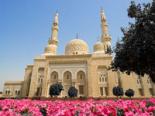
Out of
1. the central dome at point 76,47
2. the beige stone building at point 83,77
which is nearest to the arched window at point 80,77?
the beige stone building at point 83,77

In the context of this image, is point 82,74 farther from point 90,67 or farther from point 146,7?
point 146,7

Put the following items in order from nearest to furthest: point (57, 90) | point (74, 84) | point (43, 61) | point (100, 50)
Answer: point (57, 90) < point (74, 84) < point (43, 61) < point (100, 50)

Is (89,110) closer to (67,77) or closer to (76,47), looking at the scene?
(67,77)

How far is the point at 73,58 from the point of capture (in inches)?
1364

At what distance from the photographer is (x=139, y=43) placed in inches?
597

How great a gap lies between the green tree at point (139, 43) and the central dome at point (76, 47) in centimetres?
2580

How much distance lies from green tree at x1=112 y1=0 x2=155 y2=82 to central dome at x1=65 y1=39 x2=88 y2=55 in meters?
25.8

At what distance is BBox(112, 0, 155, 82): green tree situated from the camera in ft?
48.4

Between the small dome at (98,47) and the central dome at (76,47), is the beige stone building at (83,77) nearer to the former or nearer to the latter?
the small dome at (98,47)

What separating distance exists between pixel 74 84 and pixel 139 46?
65.5 ft

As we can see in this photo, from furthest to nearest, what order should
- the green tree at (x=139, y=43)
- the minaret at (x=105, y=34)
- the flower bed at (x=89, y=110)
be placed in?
the minaret at (x=105, y=34)
the green tree at (x=139, y=43)
the flower bed at (x=89, y=110)

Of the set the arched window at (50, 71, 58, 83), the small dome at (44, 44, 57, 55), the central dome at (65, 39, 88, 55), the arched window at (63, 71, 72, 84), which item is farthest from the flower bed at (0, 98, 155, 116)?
the central dome at (65, 39, 88, 55)

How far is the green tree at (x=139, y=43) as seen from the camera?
14742 mm

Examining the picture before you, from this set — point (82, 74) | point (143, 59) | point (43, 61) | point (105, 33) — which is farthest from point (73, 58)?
point (143, 59)
